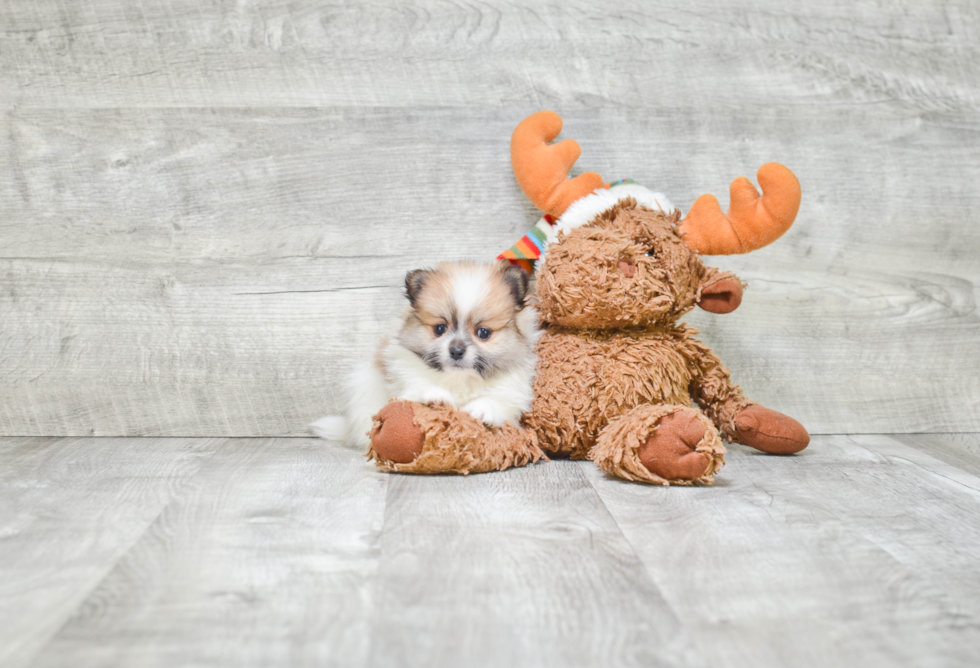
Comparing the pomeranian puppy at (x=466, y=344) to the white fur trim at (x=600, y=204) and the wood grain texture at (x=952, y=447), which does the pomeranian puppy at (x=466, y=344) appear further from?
the wood grain texture at (x=952, y=447)

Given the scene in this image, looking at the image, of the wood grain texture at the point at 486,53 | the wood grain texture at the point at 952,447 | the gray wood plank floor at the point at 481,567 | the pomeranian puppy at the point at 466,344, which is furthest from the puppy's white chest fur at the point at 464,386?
the wood grain texture at the point at 952,447

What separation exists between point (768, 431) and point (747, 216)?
394 millimetres

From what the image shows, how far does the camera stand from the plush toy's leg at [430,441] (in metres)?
1.20

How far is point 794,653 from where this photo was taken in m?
0.68

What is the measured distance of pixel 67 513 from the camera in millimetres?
1046

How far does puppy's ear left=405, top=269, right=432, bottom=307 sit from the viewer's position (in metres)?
1.30

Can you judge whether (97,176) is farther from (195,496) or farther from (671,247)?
(671,247)

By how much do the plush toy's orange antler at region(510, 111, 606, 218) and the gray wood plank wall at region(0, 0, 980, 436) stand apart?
10 centimetres

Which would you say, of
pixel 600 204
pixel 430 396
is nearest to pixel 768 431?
pixel 600 204

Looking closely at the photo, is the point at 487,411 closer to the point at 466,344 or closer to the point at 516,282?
the point at 466,344

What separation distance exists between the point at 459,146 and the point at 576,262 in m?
0.43

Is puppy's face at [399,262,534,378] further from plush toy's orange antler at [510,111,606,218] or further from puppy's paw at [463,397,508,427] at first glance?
plush toy's orange antler at [510,111,606,218]

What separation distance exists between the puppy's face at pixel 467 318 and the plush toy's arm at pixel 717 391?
0.34m

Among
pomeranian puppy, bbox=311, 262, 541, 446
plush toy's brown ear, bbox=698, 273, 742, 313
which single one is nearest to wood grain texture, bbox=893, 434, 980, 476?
plush toy's brown ear, bbox=698, 273, 742, 313
